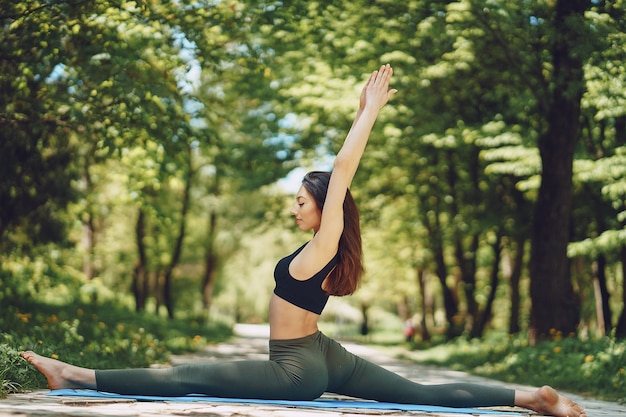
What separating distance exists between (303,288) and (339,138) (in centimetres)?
1817

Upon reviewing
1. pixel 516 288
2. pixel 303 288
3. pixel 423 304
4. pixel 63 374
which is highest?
pixel 303 288

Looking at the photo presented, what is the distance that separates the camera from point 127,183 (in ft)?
55.9

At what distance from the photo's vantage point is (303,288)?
5207mm

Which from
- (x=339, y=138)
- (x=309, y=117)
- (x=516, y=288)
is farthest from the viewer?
(x=516, y=288)

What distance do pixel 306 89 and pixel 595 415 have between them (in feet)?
45.9

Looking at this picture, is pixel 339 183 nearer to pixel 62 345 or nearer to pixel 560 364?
pixel 62 345

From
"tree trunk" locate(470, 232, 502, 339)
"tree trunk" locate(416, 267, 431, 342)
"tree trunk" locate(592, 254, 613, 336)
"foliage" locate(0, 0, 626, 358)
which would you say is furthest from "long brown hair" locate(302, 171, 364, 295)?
"tree trunk" locate(416, 267, 431, 342)

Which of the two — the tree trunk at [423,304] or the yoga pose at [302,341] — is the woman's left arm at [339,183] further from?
the tree trunk at [423,304]

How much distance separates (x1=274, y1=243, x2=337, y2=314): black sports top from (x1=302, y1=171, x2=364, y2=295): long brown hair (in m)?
0.05

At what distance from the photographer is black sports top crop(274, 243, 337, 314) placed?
5195 millimetres

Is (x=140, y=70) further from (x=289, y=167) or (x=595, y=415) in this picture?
(x=289, y=167)

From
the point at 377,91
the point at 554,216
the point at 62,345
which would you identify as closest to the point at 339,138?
the point at 554,216

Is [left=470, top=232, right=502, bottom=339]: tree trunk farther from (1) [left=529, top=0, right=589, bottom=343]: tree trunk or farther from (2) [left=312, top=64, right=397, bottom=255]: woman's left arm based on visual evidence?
(2) [left=312, top=64, right=397, bottom=255]: woman's left arm

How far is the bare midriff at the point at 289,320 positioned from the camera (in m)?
5.23
